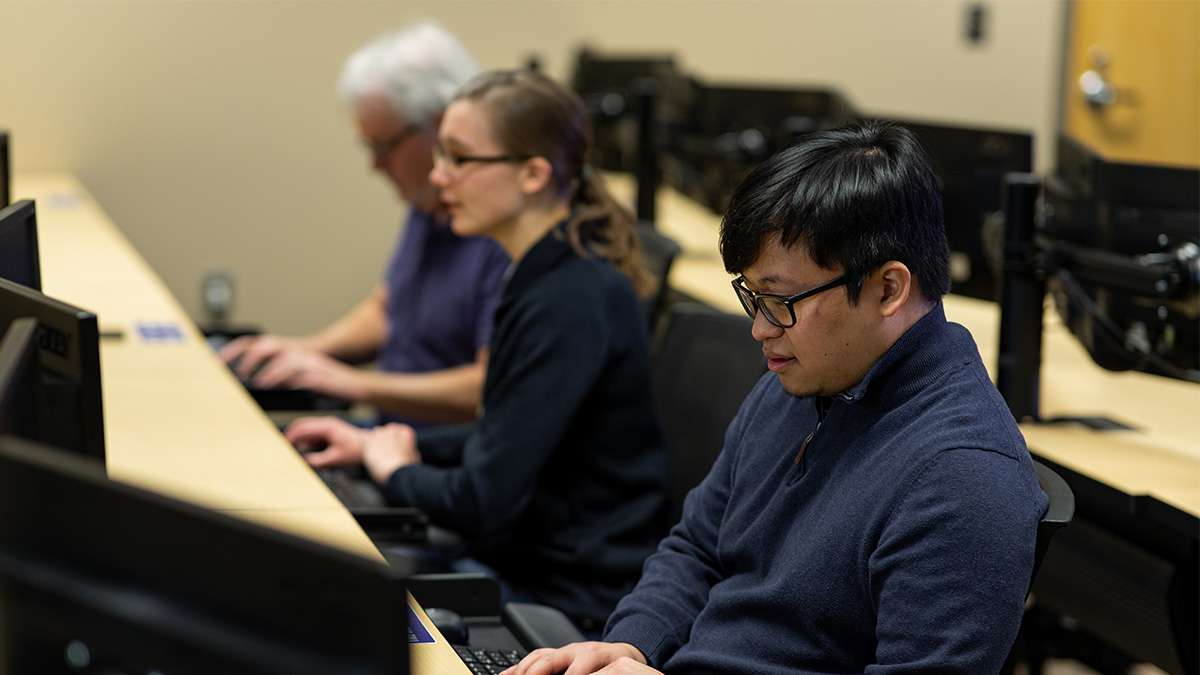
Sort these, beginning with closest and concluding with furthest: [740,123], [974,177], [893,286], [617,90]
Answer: [893,286]
[974,177]
[740,123]
[617,90]

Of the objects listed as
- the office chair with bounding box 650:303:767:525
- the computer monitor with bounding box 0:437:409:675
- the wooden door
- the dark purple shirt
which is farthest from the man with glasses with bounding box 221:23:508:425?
the wooden door

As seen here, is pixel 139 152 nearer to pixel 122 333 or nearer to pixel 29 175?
pixel 29 175

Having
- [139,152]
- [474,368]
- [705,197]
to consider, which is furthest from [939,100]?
[474,368]

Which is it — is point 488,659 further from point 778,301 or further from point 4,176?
point 4,176

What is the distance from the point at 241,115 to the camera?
485 centimetres

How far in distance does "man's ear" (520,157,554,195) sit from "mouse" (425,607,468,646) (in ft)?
2.58

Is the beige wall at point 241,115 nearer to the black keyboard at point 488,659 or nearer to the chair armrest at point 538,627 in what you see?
the chair armrest at point 538,627

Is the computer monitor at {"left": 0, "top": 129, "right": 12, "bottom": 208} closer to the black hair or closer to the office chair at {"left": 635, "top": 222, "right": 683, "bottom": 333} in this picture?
the office chair at {"left": 635, "top": 222, "right": 683, "bottom": 333}

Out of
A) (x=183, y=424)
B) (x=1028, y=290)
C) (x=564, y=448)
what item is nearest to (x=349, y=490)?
(x=183, y=424)

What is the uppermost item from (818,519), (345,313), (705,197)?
(818,519)

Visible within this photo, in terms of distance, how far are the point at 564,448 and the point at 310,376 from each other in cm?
105

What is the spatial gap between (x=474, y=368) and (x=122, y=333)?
729mm

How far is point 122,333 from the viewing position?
3.02m

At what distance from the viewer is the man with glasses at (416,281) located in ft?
9.70
